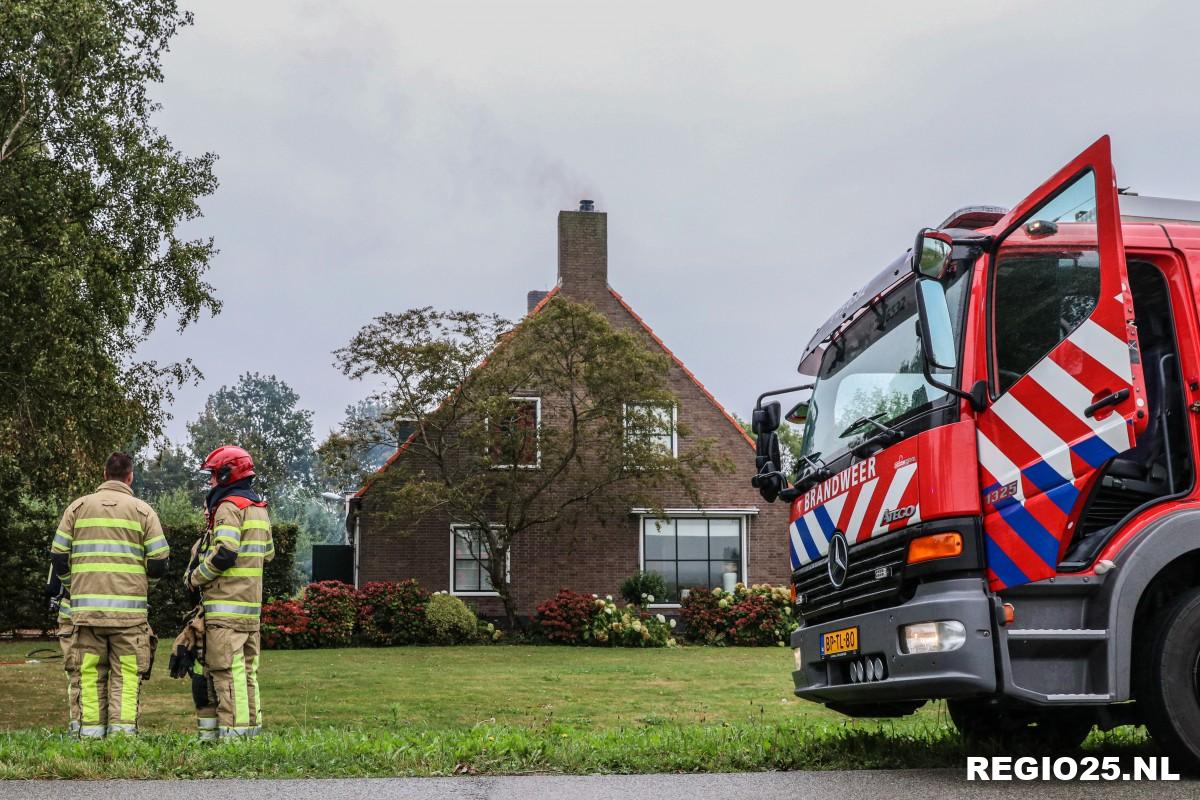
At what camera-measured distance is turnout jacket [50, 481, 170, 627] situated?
28.1 ft

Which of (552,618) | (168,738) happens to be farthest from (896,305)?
(552,618)

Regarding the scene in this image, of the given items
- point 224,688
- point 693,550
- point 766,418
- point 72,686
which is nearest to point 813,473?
point 766,418

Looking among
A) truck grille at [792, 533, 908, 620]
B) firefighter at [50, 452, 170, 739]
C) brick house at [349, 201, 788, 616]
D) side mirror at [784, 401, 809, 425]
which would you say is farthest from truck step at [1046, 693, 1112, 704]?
brick house at [349, 201, 788, 616]

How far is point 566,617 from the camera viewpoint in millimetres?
24844

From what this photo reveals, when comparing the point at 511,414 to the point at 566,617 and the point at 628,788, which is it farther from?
the point at 628,788

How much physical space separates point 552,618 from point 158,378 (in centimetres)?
913

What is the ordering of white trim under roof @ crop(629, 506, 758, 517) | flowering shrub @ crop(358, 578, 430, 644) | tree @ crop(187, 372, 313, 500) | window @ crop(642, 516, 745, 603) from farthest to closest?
tree @ crop(187, 372, 313, 500) → white trim under roof @ crop(629, 506, 758, 517) → window @ crop(642, 516, 745, 603) → flowering shrub @ crop(358, 578, 430, 644)

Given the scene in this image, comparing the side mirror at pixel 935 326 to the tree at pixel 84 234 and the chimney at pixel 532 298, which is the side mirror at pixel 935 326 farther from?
the chimney at pixel 532 298

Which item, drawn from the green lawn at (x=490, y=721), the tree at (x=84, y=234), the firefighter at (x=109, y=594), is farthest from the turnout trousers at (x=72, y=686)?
the tree at (x=84, y=234)

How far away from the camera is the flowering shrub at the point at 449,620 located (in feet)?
78.8

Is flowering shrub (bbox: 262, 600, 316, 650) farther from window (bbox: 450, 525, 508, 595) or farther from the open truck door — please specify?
the open truck door

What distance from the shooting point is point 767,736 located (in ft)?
25.2

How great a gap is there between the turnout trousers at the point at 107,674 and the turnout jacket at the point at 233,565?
814mm

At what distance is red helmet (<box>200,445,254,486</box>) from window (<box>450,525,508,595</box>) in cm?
1879
